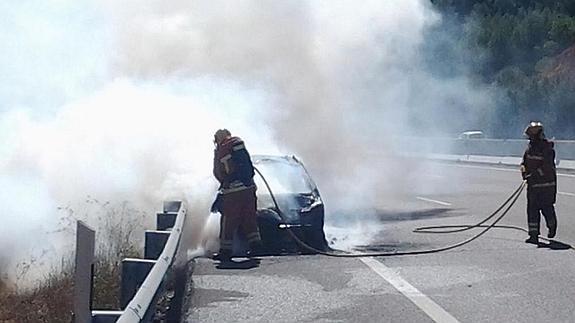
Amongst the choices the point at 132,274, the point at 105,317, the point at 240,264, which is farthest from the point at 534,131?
the point at 105,317

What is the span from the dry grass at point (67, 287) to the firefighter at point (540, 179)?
17.5 ft

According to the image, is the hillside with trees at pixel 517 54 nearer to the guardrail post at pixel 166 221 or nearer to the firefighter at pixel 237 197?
the firefighter at pixel 237 197

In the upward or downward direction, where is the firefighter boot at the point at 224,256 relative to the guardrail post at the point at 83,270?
downward

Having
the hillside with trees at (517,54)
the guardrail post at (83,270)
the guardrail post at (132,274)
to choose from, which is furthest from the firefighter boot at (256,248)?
the hillside with trees at (517,54)

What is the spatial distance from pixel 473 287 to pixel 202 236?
4.71 meters

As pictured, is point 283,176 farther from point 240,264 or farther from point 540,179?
point 540,179

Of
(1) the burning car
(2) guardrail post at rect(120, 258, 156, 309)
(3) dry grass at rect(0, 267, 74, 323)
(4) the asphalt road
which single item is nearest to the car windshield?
(1) the burning car

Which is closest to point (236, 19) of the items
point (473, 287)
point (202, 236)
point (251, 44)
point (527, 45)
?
point (251, 44)

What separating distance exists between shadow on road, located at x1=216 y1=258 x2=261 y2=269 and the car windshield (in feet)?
4.61

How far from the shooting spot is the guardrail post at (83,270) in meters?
6.09

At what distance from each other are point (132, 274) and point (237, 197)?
5.58 m

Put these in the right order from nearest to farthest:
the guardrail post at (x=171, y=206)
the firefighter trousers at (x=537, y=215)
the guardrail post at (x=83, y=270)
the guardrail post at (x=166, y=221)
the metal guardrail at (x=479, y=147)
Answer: the guardrail post at (x=83, y=270), the guardrail post at (x=166, y=221), the guardrail post at (x=171, y=206), the firefighter trousers at (x=537, y=215), the metal guardrail at (x=479, y=147)

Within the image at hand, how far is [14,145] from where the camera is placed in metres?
15.4

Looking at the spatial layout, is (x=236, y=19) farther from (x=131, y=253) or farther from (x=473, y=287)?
(x=473, y=287)
